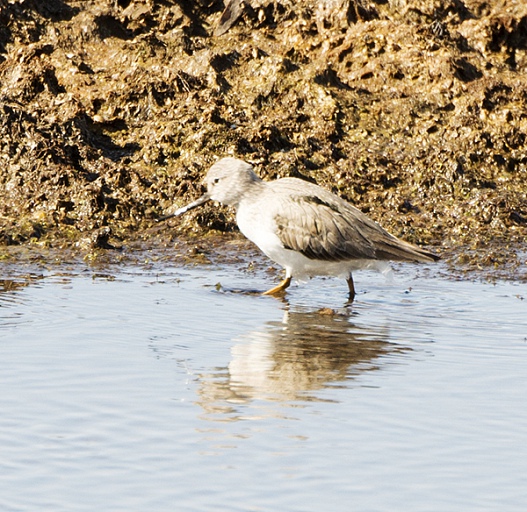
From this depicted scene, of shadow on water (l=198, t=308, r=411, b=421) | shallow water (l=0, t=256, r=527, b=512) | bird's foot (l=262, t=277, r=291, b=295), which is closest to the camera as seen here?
shallow water (l=0, t=256, r=527, b=512)

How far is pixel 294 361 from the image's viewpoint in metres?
7.41

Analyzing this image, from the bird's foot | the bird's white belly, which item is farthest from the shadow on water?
the bird's white belly

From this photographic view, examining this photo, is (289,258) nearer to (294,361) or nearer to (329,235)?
(329,235)

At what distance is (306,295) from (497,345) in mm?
2455

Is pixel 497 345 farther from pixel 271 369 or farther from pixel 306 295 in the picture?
pixel 306 295

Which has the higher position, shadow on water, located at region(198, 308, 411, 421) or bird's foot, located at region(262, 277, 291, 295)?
bird's foot, located at region(262, 277, 291, 295)

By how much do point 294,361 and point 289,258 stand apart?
93.1 inches

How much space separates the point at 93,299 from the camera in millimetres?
9047

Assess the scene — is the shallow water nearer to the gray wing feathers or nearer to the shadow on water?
the shadow on water

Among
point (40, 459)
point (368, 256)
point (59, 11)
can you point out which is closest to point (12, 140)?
point (59, 11)

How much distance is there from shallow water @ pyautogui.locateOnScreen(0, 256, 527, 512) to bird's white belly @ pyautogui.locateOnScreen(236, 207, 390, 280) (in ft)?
0.87

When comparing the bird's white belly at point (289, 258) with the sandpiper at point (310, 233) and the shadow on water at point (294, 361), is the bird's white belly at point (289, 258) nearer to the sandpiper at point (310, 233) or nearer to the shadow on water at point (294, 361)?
the sandpiper at point (310, 233)

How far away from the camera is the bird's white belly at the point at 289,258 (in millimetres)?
9656

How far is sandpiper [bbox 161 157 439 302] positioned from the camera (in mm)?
9648
